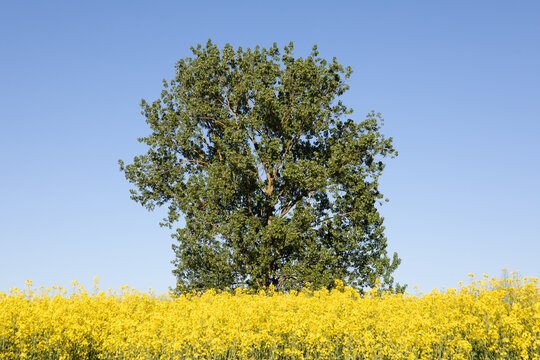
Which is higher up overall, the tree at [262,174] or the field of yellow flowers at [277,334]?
the tree at [262,174]

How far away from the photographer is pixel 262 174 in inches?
908

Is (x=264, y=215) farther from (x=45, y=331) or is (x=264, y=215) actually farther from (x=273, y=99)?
(x=45, y=331)

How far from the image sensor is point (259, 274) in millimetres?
21344

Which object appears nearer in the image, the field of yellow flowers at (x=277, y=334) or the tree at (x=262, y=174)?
the field of yellow flowers at (x=277, y=334)

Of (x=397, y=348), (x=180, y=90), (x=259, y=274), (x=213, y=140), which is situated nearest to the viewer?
(x=397, y=348)

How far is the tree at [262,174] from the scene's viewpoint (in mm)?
21344

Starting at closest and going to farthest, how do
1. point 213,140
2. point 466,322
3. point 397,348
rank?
point 397,348 < point 466,322 < point 213,140

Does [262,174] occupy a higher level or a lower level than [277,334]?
higher

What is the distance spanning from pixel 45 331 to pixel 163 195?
560 inches

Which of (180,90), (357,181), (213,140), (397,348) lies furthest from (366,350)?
(180,90)

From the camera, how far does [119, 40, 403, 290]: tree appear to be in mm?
21344

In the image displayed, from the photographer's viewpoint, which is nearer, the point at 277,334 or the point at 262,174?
the point at 277,334

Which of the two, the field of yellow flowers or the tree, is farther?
the tree

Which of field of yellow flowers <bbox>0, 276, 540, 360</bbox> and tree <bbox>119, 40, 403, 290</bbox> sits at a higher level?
tree <bbox>119, 40, 403, 290</bbox>
